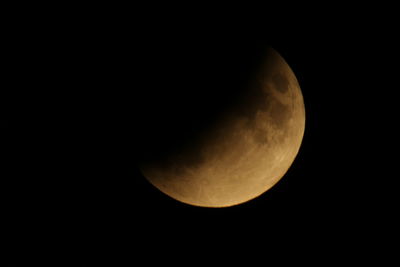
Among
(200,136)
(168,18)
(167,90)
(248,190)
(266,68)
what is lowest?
(248,190)

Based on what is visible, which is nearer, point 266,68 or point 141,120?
point 141,120

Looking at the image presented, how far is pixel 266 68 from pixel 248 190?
1061 mm

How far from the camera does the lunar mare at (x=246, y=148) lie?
249 centimetres

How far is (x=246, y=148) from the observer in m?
2.52

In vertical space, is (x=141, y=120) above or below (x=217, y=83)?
below

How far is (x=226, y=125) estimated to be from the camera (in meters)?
2.47

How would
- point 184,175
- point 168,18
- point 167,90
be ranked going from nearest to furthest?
1. point 167,90
2. point 168,18
3. point 184,175

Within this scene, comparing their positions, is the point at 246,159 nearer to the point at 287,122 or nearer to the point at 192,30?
Answer: the point at 287,122

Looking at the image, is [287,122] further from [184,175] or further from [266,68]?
[184,175]

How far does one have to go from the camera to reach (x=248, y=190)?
281 cm

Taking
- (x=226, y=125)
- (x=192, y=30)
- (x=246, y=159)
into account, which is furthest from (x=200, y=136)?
(x=192, y=30)

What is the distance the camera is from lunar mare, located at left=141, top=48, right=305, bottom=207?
8.18ft

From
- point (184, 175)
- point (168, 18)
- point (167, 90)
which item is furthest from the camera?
point (184, 175)

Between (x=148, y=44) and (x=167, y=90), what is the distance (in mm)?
395
